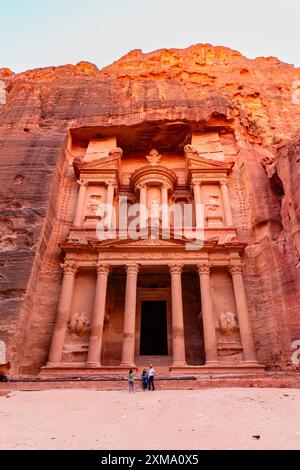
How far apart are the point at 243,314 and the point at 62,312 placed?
9.10 meters

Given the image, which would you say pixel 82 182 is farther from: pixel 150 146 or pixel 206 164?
pixel 206 164

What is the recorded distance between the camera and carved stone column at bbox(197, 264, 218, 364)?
49.7ft

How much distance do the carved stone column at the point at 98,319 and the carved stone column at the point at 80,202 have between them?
4.07 metres

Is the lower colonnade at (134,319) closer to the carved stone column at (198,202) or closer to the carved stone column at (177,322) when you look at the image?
the carved stone column at (177,322)

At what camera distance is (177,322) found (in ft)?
51.9

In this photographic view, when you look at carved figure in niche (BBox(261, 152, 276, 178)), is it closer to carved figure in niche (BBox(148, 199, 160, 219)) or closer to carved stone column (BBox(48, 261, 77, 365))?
carved figure in niche (BBox(148, 199, 160, 219))

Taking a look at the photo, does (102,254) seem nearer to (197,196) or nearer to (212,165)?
(197,196)

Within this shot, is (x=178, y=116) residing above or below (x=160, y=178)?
above

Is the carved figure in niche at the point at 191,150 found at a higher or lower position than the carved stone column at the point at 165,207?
higher

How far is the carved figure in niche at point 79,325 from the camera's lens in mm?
16141

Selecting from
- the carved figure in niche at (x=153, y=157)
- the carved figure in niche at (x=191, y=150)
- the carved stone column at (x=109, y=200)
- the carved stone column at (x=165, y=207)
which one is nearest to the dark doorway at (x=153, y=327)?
the carved stone column at (x=165, y=207)

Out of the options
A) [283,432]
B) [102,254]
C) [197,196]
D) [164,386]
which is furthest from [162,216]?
[283,432]
